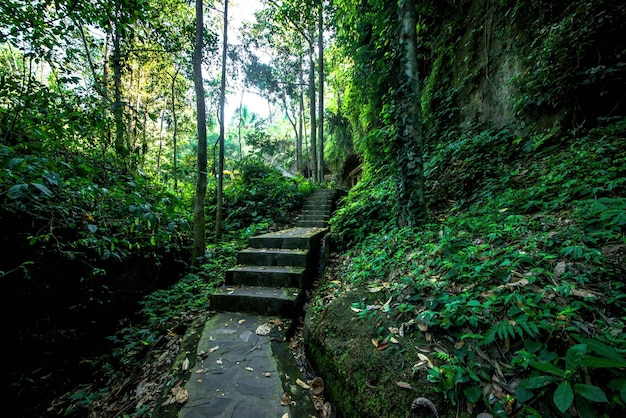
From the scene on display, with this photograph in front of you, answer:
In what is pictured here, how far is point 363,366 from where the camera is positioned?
1843 millimetres

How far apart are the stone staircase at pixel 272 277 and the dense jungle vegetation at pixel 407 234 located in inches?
13.9

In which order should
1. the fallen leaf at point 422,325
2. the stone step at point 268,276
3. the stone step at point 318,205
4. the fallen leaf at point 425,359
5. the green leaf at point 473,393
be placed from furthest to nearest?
the stone step at point 318,205
the stone step at point 268,276
the fallen leaf at point 422,325
the fallen leaf at point 425,359
the green leaf at point 473,393

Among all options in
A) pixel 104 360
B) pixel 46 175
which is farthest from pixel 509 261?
pixel 104 360

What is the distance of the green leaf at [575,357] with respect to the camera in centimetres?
111

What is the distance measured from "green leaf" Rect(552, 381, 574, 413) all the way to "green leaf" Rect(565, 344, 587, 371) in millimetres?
78

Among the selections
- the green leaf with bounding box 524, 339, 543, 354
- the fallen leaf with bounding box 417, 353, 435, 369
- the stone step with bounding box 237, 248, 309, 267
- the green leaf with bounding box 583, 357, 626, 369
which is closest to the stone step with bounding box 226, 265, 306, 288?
the stone step with bounding box 237, 248, 309, 267

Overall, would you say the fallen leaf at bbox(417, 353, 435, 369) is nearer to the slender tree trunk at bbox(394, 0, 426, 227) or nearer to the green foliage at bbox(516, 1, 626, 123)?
the slender tree trunk at bbox(394, 0, 426, 227)

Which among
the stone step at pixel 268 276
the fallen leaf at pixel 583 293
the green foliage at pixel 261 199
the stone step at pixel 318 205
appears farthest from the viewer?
the stone step at pixel 318 205

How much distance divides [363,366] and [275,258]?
8.68 feet

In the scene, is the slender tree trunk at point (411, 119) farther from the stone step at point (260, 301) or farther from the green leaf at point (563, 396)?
the green leaf at point (563, 396)

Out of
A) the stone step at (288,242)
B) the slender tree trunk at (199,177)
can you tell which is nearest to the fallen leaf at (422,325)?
the stone step at (288,242)

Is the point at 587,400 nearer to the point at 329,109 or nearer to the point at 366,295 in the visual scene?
the point at 366,295

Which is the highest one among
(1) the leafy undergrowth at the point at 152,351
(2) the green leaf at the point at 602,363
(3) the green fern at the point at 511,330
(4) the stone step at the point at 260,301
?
(2) the green leaf at the point at 602,363

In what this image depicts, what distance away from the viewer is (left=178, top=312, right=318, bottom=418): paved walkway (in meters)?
1.92
